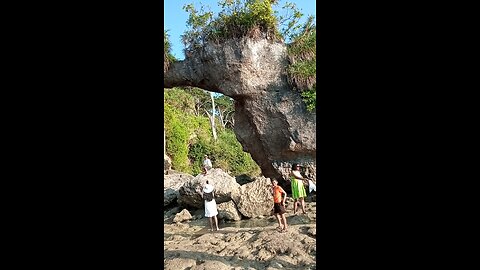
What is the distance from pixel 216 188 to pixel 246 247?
389cm

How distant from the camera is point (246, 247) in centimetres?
649

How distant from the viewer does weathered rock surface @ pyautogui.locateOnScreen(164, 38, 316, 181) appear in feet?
35.9

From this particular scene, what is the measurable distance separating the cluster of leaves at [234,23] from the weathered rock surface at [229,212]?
4.93 metres

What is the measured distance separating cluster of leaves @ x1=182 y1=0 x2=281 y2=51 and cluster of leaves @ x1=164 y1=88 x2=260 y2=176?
24.6ft

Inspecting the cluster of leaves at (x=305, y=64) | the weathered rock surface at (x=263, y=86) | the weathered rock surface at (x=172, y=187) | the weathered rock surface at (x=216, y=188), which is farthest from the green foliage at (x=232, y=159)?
the cluster of leaves at (x=305, y=64)

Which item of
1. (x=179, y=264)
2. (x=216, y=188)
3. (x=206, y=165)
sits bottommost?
(x=179, y=264)

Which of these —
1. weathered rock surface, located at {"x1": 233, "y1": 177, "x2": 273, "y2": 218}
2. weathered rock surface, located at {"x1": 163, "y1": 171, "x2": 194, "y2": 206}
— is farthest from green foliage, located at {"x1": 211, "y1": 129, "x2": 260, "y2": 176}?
weathered rock surface, located at {"x1": 233, "y1": 177, "x2": 273, "y2": 218}

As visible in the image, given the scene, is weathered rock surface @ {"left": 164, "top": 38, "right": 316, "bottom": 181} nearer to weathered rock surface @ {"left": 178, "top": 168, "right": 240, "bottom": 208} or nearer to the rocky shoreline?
the rocky shoreline

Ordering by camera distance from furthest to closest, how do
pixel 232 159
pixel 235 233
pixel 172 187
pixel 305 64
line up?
pixel 232 159 → pixel 172 187 → pixel 305 64 → pixel 235 233

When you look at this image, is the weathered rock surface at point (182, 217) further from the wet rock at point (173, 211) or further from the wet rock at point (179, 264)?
the wet rock at point (179, 264)

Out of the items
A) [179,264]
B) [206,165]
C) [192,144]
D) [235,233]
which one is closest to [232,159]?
[192,144]

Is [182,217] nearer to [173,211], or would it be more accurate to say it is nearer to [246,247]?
[173,211]
